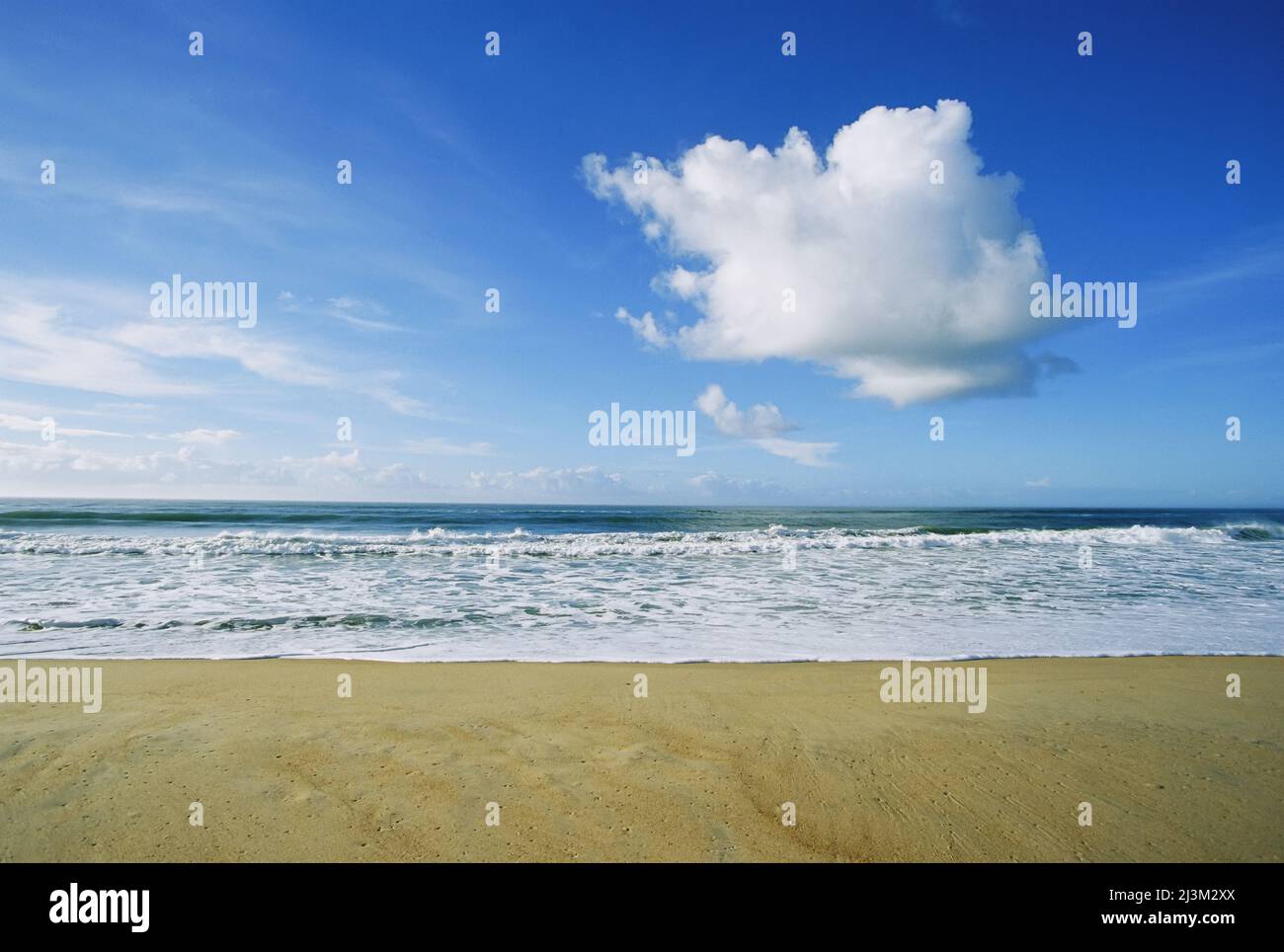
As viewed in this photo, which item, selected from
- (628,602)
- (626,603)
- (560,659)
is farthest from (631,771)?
(628,602)

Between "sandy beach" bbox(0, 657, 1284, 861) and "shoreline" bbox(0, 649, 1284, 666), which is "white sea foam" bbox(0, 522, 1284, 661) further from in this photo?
"sandy beach" bbox(0, 657, 1284, 861)

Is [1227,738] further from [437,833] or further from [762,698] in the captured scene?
[437,833]

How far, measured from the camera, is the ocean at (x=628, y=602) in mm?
7930

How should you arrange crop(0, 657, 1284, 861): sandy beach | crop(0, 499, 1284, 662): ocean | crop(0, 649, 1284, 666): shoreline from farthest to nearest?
crop(0, 499, 1284, 662): ocean < crop(0, 649, 1284, 666): shoreline < crop(0, 657, 1284, 861): sandy beach

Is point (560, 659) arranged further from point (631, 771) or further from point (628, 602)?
point (628, 602)

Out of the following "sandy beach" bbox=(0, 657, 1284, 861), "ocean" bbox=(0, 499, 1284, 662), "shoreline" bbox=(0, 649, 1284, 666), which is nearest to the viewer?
"sandy beach" bbox=(0, 657, 1284, 861)

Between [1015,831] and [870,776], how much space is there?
86 cm

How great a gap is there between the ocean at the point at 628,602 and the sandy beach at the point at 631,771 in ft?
6.12

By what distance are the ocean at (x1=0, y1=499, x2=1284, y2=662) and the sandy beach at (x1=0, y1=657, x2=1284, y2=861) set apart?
6.12 ft

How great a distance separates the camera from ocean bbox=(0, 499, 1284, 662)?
7.93 metres

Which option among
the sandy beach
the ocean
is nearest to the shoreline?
the ocean

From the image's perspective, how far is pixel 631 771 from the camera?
13.3 ft

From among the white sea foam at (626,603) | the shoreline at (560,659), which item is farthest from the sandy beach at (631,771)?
the white sea foam at (626,603)
